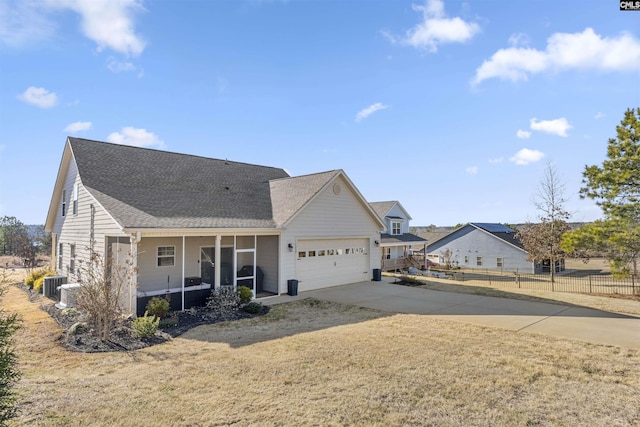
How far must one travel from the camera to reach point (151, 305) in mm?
10594

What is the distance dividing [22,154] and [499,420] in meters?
20.1

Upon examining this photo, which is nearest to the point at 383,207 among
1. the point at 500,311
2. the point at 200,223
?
the point at 500,311

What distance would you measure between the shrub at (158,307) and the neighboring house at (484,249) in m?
38.1

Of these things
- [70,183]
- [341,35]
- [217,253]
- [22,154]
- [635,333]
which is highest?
[341,35]

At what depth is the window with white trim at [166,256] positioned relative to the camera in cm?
1366

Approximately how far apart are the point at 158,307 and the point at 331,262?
362 inches

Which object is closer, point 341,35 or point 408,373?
point 408,373

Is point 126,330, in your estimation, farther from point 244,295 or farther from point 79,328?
point 244,295

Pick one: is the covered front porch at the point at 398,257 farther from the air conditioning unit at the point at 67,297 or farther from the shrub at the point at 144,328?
the shrub at the point at 144,328

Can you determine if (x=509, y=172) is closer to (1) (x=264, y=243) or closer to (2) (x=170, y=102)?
(1) (x=264, y=243)

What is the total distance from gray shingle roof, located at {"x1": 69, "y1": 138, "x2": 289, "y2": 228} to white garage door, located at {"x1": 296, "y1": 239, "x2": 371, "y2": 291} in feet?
8.89

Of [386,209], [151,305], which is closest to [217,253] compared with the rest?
[151,305]

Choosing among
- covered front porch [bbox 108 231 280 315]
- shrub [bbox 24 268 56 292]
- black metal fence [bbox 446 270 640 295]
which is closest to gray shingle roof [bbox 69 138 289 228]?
covered front porch [bbox 108 231 280 315]

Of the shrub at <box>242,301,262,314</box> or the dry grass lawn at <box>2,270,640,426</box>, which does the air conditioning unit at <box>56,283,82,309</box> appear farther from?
the shrub at <box>242,301,262,314</box>
